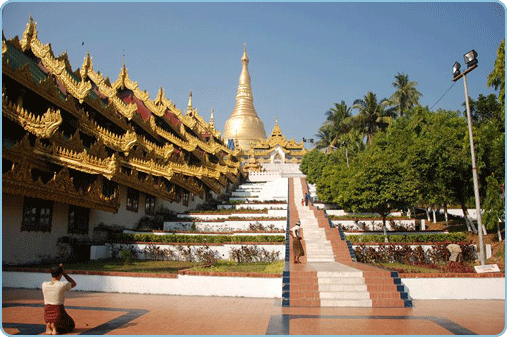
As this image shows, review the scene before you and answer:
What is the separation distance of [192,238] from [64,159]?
20.4ft

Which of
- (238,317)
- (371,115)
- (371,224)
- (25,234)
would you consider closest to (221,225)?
(371,224)

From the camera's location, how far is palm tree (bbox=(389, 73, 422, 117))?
47.2m

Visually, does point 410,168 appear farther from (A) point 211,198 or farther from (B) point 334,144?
(B) point 334,144

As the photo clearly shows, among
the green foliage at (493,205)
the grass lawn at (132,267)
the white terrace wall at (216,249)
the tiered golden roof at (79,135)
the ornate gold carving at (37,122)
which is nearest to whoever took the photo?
the ornate gold carving at (37,122)

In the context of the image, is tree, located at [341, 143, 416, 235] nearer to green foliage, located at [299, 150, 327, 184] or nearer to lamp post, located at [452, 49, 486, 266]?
lamp post, located at [452, 49, 486, 266]

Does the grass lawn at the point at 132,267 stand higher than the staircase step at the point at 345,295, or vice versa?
the grass lawn at the point at 132,267

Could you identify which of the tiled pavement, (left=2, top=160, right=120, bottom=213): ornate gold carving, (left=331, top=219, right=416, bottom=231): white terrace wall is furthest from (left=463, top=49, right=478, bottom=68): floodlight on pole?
(left=2, top=160, right=120, bottom=213): ornate gold carving

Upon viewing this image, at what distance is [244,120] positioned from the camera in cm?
7912

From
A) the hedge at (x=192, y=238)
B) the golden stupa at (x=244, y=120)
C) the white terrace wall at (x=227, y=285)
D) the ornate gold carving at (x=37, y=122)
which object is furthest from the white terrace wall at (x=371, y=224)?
the golden stupa at (x=244, y=120)

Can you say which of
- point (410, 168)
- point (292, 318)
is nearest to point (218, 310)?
point (292, 318)

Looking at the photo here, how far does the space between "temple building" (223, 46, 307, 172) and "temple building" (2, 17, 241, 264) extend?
38010mm

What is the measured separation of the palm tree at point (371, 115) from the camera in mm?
45188

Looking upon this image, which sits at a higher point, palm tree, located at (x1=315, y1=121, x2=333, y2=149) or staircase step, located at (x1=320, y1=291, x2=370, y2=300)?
palm tree, located at (x1=315, y1=121, x2=333, y2=149)

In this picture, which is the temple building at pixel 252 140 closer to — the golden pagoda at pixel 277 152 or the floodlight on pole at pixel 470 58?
the golden pagoda at pixel 277 152
